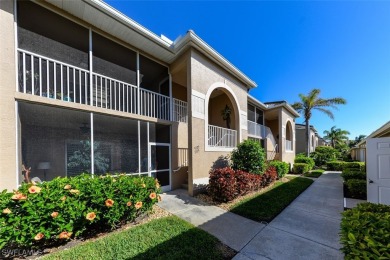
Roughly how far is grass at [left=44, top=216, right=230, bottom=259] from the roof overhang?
707 centimetres

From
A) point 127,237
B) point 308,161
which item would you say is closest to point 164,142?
point 127,237

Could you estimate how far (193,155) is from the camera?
826cm

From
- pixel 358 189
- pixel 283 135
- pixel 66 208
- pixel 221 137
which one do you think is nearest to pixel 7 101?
pixel 66 208

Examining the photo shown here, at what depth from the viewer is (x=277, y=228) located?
5449 mm

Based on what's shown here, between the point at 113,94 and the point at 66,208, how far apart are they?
463 centimetres

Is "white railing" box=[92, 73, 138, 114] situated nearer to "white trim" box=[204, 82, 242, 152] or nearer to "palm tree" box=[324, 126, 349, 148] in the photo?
"white trim" box=[204, 82, 242, 152]

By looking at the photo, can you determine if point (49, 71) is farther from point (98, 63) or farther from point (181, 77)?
point (181, 77)

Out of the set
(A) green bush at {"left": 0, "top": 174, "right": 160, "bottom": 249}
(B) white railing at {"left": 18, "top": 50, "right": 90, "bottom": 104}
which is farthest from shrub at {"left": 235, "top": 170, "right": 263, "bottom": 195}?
(B) white railing at {"left": 18, "top": 50, "right": 90, "bottom": 104}

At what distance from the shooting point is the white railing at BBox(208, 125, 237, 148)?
1014 centimetres

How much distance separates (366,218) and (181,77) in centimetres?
944

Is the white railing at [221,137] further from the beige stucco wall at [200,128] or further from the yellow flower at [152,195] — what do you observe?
the yellow flower at [152,195]

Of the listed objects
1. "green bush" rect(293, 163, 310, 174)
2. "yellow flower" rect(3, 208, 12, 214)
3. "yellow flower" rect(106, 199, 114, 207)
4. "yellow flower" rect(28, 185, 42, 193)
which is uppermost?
"yellow flower" rect(28, 185, 42, 193)

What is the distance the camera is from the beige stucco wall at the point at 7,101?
4.80m

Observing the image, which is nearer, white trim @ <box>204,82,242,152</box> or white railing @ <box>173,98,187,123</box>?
white trim @ <box>204,82,242,152</box>
